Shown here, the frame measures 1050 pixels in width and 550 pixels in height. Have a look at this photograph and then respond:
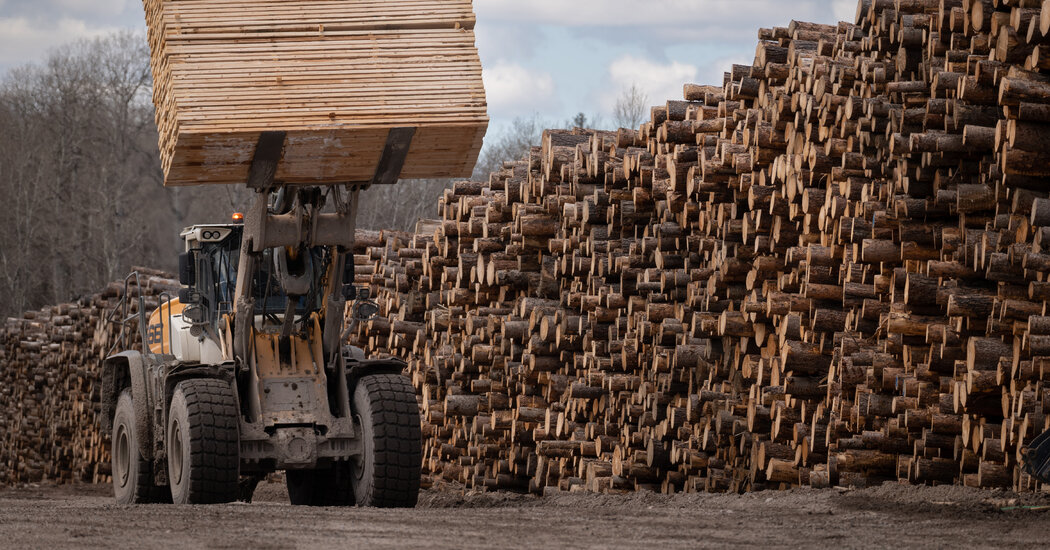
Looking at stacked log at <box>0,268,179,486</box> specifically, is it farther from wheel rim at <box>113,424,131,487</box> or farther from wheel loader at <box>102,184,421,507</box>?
wheel loader at <box>102,184,421,507</box>

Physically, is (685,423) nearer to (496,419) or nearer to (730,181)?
(730,181)

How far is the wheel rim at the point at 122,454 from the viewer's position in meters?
12.3

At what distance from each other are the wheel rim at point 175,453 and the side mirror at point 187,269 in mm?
1533

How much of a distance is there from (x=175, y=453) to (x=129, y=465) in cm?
141

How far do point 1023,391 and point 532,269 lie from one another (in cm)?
746

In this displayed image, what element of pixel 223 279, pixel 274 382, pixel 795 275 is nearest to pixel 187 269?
pixel 223 279

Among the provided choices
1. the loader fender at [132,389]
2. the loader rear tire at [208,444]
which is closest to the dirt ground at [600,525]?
the loader rear tire at [208,444]

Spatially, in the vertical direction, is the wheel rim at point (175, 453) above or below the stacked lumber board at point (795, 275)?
below

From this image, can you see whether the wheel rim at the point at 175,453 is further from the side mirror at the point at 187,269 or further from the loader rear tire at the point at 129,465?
the side mirror at the point at 187,269

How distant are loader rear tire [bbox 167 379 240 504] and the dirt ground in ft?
2.02

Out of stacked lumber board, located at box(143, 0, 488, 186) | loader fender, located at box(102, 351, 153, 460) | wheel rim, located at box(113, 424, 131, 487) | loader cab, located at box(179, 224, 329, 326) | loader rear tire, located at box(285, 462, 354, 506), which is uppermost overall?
stacked lumber board, located at box(143, 0, 488, 186)

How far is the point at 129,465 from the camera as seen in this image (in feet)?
39.1

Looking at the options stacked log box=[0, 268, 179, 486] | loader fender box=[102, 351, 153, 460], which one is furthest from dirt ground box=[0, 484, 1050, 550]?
stacked log box=[0, 268, 179, 486]

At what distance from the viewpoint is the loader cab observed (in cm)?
1099
